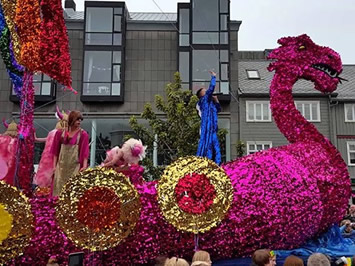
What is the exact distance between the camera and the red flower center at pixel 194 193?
4.67 m

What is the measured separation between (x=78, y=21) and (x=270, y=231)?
17.9 meters

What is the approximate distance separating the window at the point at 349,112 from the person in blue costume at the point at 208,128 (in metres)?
16.6

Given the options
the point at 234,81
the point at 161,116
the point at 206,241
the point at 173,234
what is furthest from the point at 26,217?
the point at 234,81

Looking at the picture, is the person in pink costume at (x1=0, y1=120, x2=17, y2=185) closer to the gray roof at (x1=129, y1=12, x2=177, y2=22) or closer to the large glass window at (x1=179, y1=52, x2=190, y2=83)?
the large glass window at (x1=179, y1=52, x2=190, y2=83)

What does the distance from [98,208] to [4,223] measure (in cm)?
93

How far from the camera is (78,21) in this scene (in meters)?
20.5

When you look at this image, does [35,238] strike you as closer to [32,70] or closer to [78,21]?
[32,70]

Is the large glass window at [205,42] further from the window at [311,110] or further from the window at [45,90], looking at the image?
the window at [45,90]

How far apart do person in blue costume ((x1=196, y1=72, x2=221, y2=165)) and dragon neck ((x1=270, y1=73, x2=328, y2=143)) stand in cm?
90

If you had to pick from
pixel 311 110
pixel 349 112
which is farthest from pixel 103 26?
pixel 349 112

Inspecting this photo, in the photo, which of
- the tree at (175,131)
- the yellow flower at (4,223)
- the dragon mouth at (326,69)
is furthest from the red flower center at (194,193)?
the tree at (175,131)

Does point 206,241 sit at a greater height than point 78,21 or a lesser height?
lesser

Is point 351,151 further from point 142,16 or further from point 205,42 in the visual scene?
point 142,16

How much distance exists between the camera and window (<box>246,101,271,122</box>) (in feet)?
68.1
